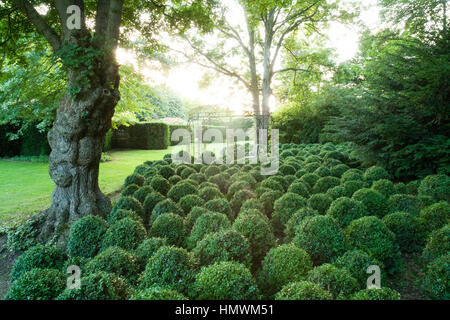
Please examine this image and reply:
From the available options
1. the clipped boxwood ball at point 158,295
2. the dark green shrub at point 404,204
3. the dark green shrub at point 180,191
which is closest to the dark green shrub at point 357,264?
the clipped boxwood ball at point 158,295

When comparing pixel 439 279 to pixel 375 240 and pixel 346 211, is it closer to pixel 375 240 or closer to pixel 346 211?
pixel 375 240

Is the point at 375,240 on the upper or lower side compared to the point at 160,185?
lower

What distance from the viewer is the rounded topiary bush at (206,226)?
152 inches

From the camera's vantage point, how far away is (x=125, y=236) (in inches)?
150

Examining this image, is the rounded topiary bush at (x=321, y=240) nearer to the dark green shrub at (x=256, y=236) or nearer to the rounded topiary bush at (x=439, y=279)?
the dark green shrub at (x=256, y=236)

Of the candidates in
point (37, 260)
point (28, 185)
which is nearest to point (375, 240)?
point (37, 260)

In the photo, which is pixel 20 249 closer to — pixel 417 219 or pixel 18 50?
pixel 18 50

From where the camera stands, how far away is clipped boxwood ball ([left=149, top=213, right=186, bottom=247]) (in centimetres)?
409

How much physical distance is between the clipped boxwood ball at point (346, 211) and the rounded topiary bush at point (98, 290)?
3.43 metres

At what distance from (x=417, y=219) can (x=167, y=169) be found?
6371mm

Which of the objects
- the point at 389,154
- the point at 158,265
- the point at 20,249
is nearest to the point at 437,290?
the point at 158,265

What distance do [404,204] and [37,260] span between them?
5.84m

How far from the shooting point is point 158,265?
9.00 feet

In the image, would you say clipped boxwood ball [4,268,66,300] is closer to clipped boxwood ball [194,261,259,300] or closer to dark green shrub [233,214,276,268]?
clipped boxwood ball [194,261,259,300]
